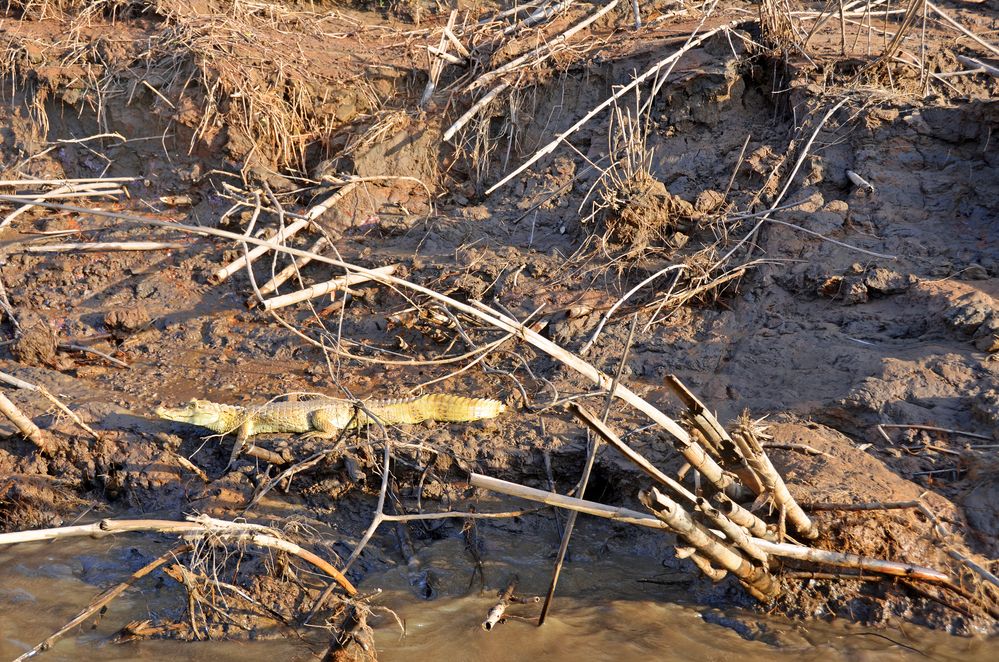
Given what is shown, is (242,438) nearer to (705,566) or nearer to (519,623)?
(519,623)

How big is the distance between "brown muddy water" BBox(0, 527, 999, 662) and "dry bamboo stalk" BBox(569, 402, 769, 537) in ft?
1.90

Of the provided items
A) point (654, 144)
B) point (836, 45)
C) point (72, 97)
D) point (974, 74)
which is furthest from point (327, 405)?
point (974, 74)

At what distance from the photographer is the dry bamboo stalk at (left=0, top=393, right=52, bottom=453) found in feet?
14.0

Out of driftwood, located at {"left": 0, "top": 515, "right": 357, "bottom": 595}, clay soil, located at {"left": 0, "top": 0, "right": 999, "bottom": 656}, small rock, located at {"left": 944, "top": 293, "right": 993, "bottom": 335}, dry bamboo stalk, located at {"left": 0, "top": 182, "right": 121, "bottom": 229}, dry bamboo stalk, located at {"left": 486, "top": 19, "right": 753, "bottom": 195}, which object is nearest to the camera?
driftwood, located at {"left": 0, "top": 515, "right": 357, "bottom": 595}

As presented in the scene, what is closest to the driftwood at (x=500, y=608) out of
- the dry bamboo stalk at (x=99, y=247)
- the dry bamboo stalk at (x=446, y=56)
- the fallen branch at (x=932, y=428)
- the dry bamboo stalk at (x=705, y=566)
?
the dry bamboo stalk at (x=705, y=566)

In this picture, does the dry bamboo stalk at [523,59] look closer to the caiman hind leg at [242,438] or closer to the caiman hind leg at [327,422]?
the caiman hind leg at [327,422]

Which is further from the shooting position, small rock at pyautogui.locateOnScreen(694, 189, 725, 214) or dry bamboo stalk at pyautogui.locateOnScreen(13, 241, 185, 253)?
dry bamboo stalk at pyautogui.locateOnScreen(13, 241, 185, 253)

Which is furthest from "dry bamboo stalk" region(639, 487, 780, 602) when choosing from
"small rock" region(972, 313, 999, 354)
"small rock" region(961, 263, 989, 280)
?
"small rock" region(961, 263, 989, 280)

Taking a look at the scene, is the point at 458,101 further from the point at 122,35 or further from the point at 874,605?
the point at 874,605

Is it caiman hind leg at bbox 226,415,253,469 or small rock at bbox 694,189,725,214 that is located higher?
small rock at bbox 694,189,725,214

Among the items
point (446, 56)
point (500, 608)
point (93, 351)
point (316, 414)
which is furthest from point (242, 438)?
point (446, 56)

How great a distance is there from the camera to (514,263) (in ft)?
18.9

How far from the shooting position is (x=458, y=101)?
682cm

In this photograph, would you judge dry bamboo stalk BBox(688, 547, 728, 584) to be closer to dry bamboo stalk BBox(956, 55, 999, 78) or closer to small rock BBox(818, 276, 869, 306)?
small rock BBox(818, 276, 869, 306)
